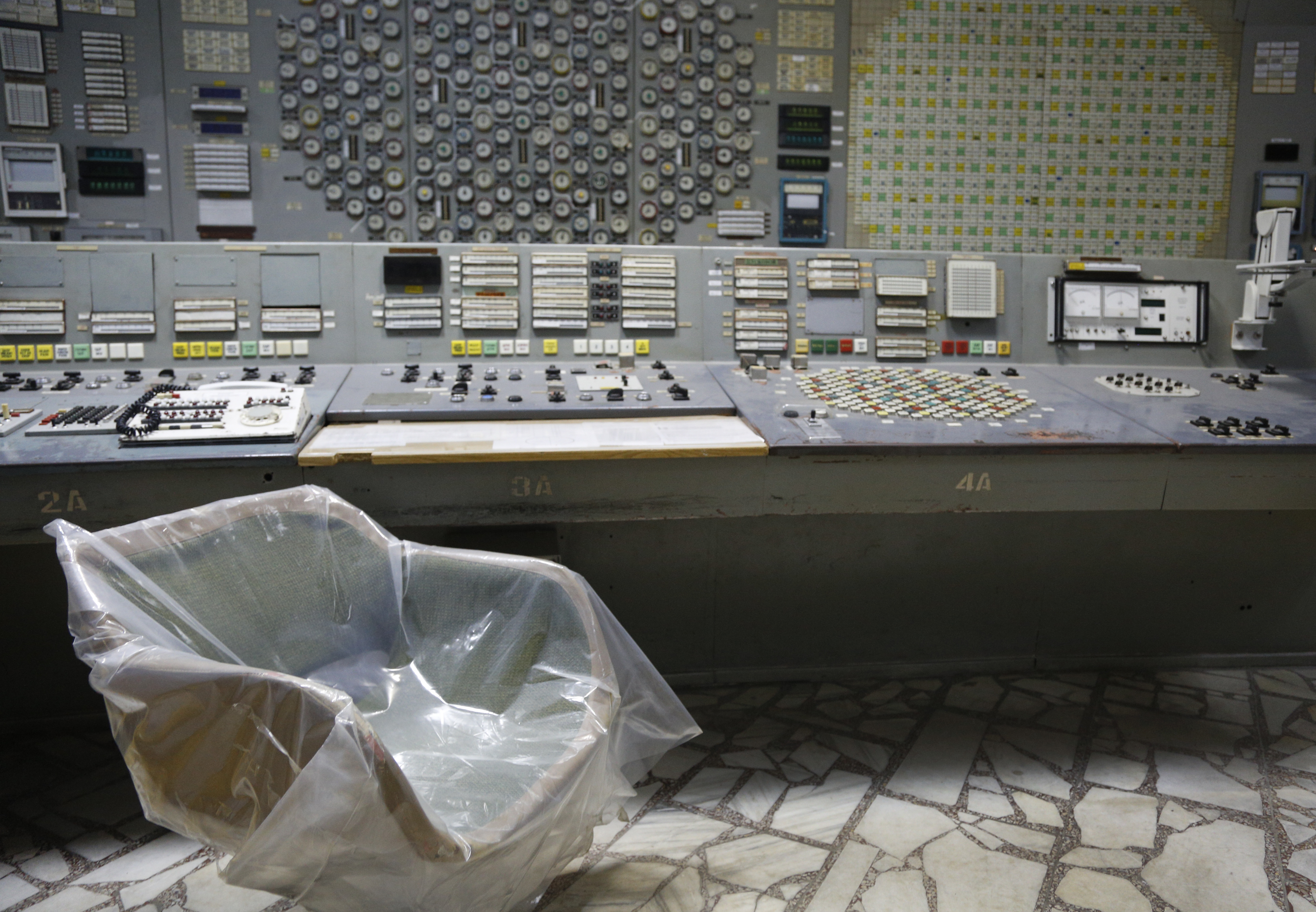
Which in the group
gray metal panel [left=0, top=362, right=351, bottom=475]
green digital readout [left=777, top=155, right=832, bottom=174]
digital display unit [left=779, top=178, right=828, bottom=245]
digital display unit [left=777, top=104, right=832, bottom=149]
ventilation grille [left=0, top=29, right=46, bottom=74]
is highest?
ventilation grille [left=0, top=29, right=46, bottom=74]

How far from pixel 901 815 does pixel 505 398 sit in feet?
4.23

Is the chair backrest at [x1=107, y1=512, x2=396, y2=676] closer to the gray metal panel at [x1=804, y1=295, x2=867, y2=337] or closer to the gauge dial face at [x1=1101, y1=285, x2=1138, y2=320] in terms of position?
the gray metal panel at [x1=804, y1=295, x2=867, y2=337]

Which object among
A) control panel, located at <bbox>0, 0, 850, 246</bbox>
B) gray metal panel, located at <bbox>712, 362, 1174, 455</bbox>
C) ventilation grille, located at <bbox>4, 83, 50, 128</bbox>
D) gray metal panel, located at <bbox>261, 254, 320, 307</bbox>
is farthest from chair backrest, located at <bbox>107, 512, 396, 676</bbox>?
ventilation grille, located at <bbox>4, 83, 50, 128</bbox>

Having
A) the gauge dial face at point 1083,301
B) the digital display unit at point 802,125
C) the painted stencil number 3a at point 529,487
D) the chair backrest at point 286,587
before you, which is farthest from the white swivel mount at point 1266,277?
the chair backrest at point 286,587

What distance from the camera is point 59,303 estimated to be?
2236mm

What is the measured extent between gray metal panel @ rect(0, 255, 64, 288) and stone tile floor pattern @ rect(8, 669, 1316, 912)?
1.15m

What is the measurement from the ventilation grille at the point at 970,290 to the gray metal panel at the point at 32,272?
245 cm

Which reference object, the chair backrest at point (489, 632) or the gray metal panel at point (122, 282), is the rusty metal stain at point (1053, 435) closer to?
the chair backrest at point (489, 632)

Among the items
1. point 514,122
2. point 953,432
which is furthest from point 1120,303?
point 514,122

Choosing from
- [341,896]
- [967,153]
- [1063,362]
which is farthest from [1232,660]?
[341,896]

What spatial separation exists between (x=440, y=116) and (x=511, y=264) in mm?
1376

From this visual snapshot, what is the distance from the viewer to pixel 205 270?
2303 mm

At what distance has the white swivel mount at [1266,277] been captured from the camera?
7.87ft

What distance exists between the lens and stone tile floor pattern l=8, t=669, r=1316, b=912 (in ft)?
5.24
